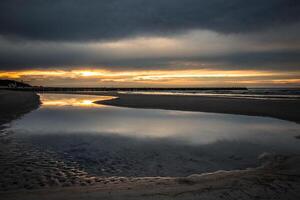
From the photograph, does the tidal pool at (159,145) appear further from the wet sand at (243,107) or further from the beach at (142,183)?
the wet sand at (243,107)

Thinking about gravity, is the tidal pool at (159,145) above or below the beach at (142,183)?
below

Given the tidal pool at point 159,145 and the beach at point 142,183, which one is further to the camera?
the tidal pool at point 159,145

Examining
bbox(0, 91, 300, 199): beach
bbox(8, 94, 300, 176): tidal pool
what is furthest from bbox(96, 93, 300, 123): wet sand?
bbox(0, 91, 300, 199): beach

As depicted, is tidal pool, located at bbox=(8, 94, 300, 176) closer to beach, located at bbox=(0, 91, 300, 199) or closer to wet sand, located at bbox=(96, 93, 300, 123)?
beach, located at bbox=(0, 91, 300, 199)

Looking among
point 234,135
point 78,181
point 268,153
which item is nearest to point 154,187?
point 78,181

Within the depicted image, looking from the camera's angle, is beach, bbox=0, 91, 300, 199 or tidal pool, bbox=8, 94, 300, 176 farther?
tidal pool, bbox=8, 94, 300, 176

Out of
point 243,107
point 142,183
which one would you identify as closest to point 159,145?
point 142,183

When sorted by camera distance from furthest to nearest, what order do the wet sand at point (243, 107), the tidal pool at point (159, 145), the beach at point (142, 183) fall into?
1. the wet sand at point (243, 107)
2. the tidal pool at point (159, 145)
3. the beach at point (142, 183)

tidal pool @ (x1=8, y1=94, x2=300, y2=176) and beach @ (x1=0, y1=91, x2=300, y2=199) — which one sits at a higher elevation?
beach @ (x1=0, y1=91, x2=300, y2=199)

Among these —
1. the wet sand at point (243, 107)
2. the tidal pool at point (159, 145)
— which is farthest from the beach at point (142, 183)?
the wet sand at point (243, 107)

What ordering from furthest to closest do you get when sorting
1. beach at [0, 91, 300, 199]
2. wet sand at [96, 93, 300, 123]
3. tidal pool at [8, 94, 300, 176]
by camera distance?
wet sand at [96, 93, 300, 123] < tidal pool at [8, 94, 300, 176] < beach at [0, 91, 300, 199]

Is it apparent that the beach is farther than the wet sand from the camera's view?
No

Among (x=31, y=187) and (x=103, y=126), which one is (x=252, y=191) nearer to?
(x=31, y=187)

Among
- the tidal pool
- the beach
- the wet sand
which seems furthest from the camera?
the wet sand
